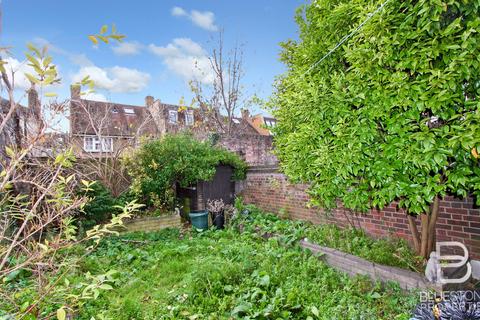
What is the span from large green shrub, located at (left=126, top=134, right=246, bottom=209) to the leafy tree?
4.71m

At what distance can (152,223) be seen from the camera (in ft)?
24.6

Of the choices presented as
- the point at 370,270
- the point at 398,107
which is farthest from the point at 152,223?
the point at 398,107

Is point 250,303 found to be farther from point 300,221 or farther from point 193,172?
point 193,172

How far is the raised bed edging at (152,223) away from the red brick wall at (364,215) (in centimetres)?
230

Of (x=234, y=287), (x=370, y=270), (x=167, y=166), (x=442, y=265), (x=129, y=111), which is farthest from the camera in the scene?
(x=129, y=111)

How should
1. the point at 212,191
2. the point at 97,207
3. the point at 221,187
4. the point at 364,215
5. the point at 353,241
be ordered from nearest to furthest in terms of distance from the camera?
1. the point at 353,241
2. the point at 364,215
3. the point at 97,207
4. the point at 212,191
5. the point at 221,187

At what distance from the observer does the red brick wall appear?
3654 millimetres

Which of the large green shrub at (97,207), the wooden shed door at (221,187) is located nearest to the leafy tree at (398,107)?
the wooden shed door at (221,187)

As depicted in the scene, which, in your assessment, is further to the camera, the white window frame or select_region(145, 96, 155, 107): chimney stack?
select_region(145, 96, 155, 107): chimney stack

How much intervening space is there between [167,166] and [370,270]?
5977 mm

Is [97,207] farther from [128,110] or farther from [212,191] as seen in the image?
[128,110]

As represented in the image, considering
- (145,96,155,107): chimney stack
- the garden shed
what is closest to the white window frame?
(145,96,155,107): chimney stack

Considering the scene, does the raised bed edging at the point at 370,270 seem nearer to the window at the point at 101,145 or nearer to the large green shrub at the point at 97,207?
the large green shrub at the point at 97,207

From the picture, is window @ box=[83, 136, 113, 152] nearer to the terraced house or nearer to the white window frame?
the terraced house
